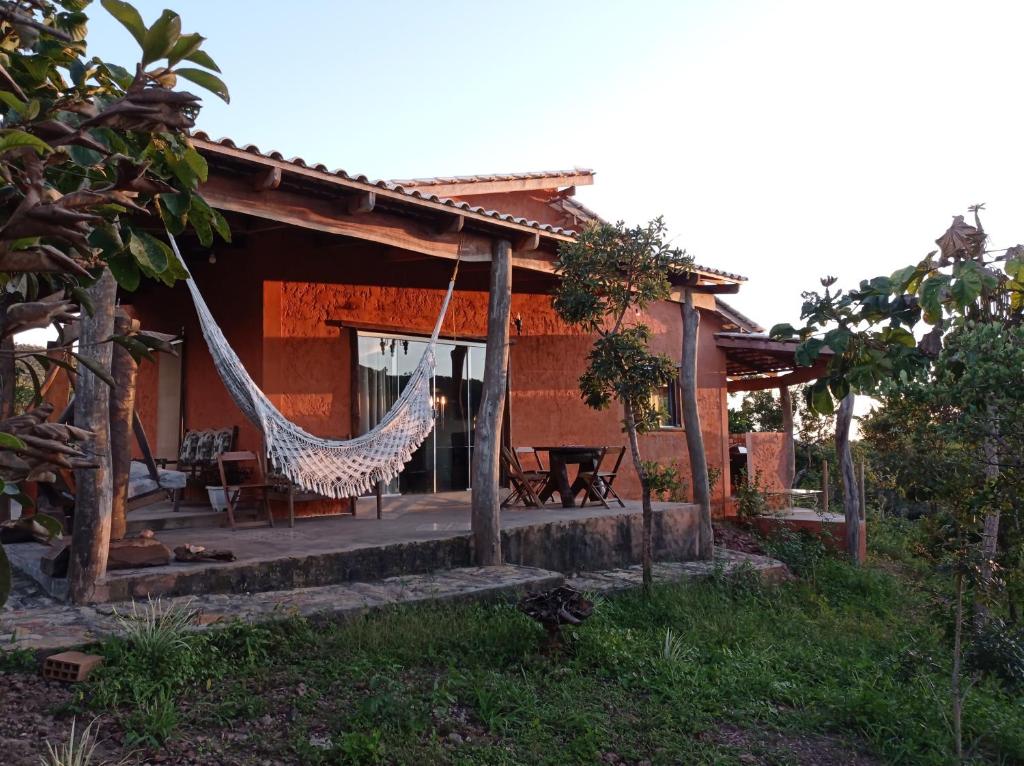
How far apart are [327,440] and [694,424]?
10.6 feet

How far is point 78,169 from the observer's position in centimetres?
167

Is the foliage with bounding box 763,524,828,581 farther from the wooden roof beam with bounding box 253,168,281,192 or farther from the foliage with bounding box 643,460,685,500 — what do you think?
the wooden roof beam with bounding box 253,168,281,192

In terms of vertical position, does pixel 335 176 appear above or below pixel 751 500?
above

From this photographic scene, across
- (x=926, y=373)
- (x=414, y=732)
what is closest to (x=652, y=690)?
(x=414, y=732)

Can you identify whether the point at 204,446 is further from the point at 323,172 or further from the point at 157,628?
the point at 157,628

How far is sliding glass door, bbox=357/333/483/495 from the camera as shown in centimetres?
745

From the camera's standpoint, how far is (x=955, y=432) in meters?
2.87

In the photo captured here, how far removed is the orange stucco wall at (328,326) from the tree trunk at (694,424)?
72.3 inches

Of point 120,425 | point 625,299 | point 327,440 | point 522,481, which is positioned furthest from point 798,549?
point 120,425

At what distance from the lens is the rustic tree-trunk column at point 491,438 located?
537cm

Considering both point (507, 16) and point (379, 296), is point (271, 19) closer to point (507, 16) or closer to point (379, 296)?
point (507, 16)

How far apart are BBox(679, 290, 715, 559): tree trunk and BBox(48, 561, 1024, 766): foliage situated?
214 cm

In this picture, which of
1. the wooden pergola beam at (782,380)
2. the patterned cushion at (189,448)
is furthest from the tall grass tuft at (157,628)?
the wooden pergola beam at (782,380)

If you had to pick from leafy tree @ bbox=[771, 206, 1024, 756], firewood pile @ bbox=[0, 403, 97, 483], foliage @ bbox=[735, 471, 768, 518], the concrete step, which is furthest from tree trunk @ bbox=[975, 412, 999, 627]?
foliage @ bbox=[735, 471, 768, 518]
